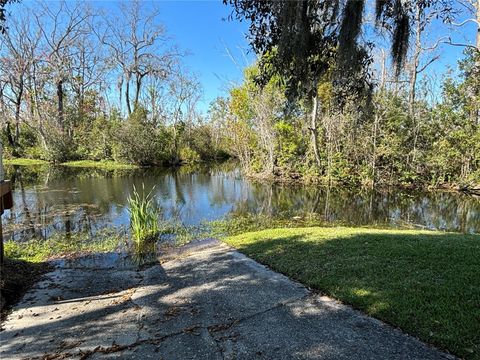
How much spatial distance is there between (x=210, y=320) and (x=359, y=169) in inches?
568

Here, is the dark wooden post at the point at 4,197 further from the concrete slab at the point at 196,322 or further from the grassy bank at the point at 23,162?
the grassy bank at the point at 23,162

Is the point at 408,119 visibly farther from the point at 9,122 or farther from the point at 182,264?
the point at 9,122

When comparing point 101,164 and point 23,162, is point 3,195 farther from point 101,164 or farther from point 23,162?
point 23,162

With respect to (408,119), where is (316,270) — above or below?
below

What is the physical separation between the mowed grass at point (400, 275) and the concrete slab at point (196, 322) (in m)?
0.19

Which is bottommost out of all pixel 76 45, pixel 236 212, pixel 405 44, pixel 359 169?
pixel 236 212

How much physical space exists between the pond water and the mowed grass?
14.2 feet

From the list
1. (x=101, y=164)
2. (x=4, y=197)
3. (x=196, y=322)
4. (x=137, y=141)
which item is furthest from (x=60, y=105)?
(x=196, y=322)

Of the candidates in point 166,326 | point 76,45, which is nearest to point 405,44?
point 166,326

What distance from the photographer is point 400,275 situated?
3762 mm

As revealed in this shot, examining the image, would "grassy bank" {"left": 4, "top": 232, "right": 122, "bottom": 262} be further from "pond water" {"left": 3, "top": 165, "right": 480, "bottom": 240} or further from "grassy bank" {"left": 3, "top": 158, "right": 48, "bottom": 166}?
"grassy bank" {"left": 3, "top": 158, "right": 48, "bottom": 166}

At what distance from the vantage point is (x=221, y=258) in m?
5.44

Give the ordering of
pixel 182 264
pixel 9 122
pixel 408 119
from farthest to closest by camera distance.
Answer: pixel 9 122
pixel 408 119
pixel 182 264

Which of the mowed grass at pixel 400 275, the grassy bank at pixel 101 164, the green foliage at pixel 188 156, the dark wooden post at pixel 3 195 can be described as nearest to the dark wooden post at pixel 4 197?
the dark wooden post at pixel 3 195
